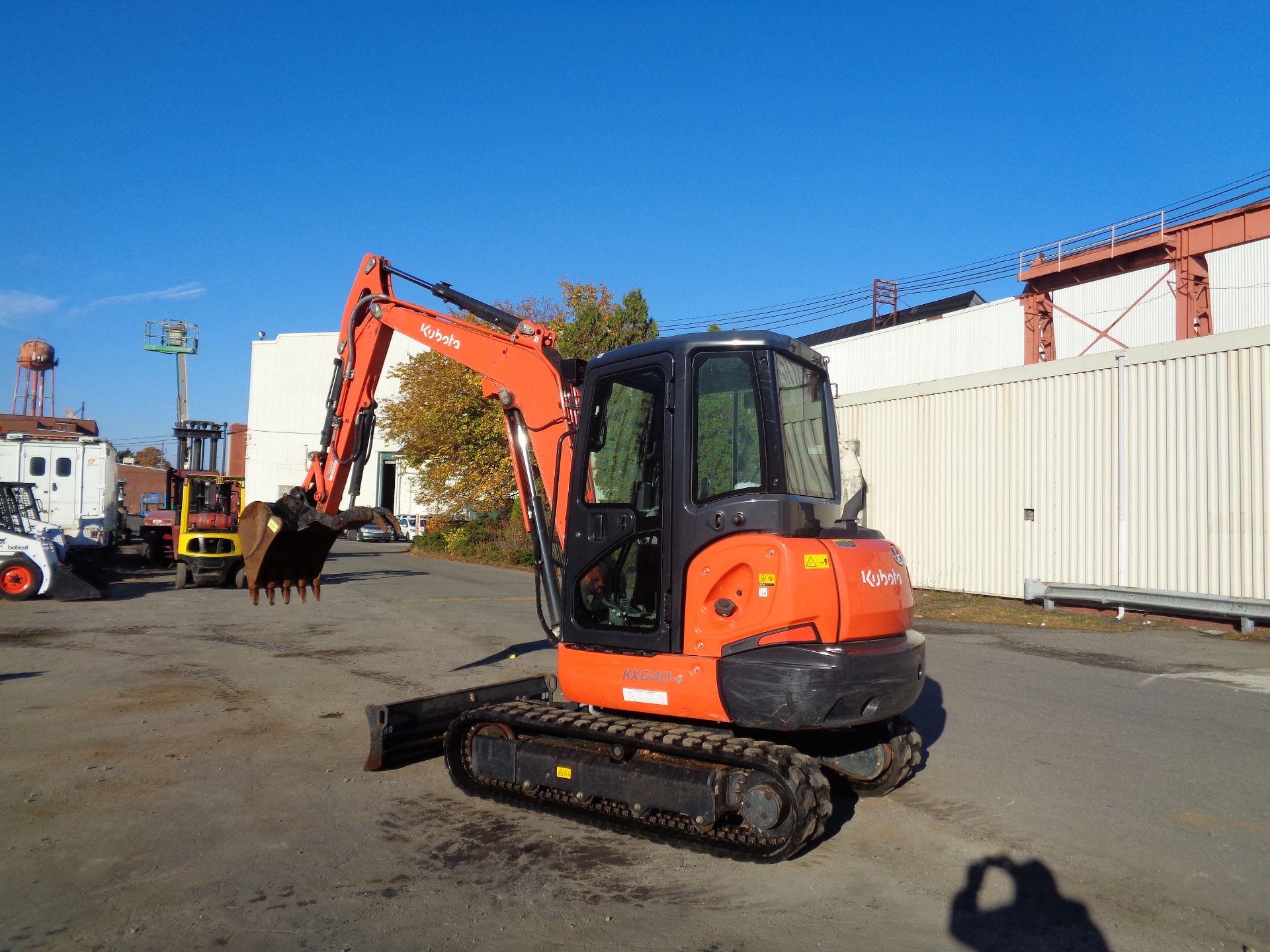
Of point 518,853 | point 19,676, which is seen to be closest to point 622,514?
point 518,853

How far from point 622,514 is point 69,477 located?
22.6 meters

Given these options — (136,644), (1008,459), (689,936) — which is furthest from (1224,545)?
(136,644)

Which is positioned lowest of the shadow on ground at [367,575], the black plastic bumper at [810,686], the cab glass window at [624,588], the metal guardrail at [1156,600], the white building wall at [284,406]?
the shadow on ground at [367,575]

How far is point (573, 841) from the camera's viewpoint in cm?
542

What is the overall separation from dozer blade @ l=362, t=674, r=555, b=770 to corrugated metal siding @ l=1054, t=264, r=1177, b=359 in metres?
28.6

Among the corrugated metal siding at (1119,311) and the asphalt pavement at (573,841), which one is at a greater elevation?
the corrugated metal siding at (1119,311)

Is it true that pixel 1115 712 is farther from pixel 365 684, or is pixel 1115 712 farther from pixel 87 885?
pixel 87 885

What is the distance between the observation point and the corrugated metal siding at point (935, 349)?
3716 centimetres

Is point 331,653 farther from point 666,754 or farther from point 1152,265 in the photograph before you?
point 1152,265

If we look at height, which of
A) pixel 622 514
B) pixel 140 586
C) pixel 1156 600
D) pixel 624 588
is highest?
pixel 622 514

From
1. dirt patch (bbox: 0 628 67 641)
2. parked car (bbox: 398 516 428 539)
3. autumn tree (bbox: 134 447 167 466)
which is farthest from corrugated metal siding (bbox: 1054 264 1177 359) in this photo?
autumn tree (bbox: 134 447 167 466)

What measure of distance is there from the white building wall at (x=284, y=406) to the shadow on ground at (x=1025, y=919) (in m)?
53.2

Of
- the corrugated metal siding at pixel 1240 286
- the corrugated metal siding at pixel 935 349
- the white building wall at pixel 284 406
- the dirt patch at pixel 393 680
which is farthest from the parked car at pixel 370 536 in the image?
the corrugated metal siding at pixel 1240 286

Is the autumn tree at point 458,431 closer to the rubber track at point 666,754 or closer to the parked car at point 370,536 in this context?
the parked car at point 370,536
